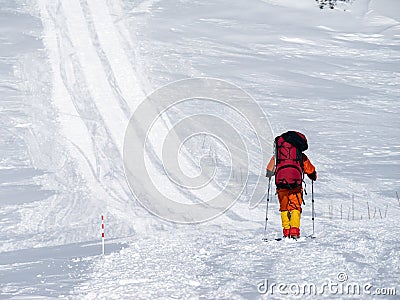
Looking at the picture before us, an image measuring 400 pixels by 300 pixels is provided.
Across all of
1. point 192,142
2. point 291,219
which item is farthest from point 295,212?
point 192,142

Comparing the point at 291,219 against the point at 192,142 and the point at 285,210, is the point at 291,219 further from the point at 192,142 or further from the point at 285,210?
the point at 192,142

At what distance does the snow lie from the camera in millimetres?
6820


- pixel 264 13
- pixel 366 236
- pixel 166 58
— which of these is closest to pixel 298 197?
pixel 366 236

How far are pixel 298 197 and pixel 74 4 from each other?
25.1 meters

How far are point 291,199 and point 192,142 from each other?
29.1ft

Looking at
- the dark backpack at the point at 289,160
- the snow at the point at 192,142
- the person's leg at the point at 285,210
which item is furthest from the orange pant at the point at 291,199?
the snow at the point at 192,142

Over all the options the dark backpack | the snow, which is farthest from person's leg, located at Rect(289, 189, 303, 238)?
the snow

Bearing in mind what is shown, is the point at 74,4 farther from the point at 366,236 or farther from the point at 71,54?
the point at 366,236

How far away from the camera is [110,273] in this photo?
686 centimetres

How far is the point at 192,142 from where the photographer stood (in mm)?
17359

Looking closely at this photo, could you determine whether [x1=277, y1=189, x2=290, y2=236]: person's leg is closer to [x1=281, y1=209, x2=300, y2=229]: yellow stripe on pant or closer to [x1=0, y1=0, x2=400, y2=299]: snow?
[x1=281, y1=209, x2=300, y2=229]: yellow stripe on pant

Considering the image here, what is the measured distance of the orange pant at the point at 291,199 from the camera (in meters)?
8.61

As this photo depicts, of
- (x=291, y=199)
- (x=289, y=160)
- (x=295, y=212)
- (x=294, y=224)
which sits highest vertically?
(x=289, y=160)

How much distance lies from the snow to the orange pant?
0.59 metres
